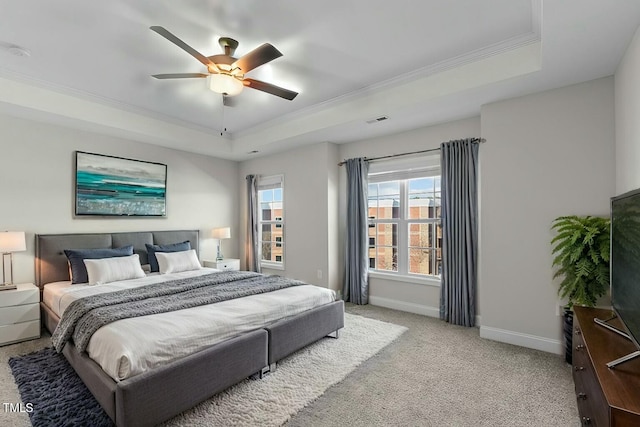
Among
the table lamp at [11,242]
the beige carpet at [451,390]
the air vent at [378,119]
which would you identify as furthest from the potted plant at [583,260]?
the table lamp at [11,242]

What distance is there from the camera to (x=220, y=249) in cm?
589

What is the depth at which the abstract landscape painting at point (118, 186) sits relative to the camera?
164 inches

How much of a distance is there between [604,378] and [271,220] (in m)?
4.93

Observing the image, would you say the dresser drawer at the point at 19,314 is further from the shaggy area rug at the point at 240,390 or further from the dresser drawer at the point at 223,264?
the dresser drawer at the point at 223,264

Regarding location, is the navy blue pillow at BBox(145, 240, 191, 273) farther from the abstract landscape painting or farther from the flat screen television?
the flat screen television

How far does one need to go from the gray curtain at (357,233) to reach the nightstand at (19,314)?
149 inches

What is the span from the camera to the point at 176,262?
438 centimetres

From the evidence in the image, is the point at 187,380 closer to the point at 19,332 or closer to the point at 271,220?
the point at 19,332

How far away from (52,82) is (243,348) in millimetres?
3514

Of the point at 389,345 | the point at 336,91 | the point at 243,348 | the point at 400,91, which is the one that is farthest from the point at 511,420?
the point at 336,91

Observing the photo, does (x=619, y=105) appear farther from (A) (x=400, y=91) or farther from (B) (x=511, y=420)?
(B) (x=511, y=420)

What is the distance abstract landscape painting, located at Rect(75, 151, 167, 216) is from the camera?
418 centimetres

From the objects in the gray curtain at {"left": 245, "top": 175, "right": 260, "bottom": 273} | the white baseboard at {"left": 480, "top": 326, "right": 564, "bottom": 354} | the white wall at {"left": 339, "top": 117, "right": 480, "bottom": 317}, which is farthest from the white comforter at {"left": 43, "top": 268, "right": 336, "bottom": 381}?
the gray curtain at {"left": 245, "top": 175, "right": 260, "bottom": 273}

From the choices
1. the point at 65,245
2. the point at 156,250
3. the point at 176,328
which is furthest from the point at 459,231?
the point at 65,245
